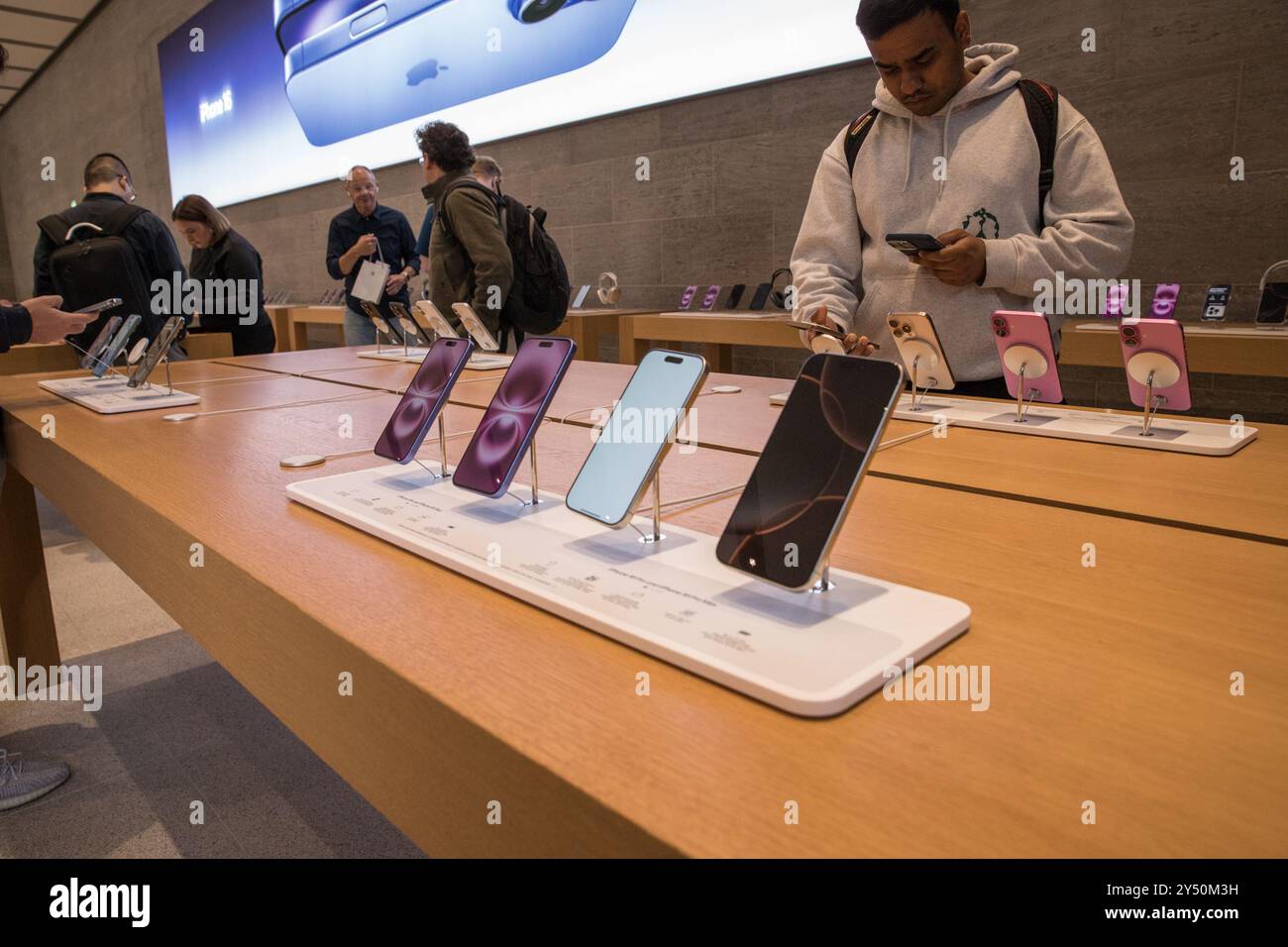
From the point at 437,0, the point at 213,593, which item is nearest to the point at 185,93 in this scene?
the point at 437,0

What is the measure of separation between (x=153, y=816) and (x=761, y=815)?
1.66 metres

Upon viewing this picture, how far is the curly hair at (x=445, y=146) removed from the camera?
3068mm

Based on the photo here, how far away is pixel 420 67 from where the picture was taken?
5.83 m

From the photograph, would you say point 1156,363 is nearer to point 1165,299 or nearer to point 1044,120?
point 1044,120

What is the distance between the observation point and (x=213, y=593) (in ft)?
2.99

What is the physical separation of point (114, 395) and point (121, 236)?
168cm

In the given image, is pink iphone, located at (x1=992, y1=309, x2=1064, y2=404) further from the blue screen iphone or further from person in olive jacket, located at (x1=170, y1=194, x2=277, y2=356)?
the blue screen iphone

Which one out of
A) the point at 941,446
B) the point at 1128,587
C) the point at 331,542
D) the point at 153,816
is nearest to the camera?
the point at 1128,587

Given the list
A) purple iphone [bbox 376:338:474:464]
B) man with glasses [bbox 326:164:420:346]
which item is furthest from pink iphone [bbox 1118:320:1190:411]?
man with glasses [bbox 326:164:420:346]

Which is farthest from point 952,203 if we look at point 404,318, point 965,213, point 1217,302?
point 1217,302

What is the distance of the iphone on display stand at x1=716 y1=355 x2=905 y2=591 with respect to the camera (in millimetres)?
627

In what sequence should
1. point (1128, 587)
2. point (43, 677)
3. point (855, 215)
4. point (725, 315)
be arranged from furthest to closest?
point (725, 315)
point (43, 677)
point (855, 215)
point (1128, 587)

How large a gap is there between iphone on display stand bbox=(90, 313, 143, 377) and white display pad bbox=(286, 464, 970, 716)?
1600 mm

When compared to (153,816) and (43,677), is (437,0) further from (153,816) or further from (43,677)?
(153,816)
